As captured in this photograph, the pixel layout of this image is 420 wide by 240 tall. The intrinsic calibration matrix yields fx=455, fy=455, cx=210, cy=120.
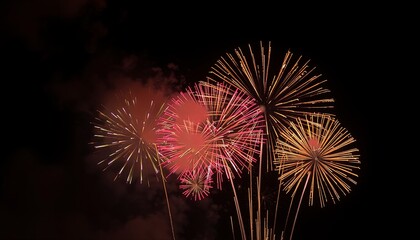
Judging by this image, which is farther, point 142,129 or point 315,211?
point 315,211

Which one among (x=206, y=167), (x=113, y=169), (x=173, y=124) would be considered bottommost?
(x=206, y=167)

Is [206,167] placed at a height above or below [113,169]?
below

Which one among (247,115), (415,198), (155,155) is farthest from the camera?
(415,198)

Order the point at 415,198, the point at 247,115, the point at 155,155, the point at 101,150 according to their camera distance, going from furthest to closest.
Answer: the point at 415,198 < the point at 101,150 < the point at 155,155 < the point at 247,115

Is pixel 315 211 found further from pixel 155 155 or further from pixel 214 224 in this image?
pixel 155 155


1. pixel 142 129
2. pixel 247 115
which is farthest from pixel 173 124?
pixel 247 115

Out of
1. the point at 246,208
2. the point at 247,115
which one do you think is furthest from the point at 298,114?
the point at 246,208
